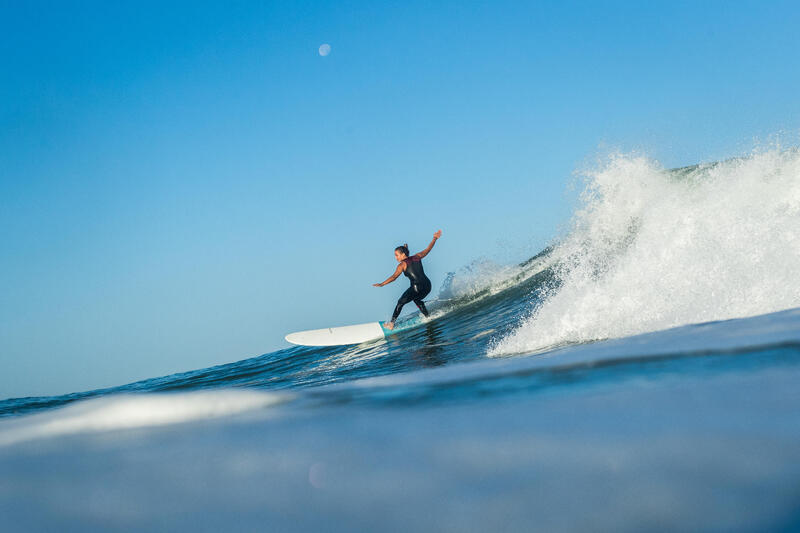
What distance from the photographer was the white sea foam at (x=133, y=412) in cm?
122

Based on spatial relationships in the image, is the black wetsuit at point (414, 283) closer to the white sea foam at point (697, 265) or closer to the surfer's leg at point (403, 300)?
the surfer's leg at point (403, 300)

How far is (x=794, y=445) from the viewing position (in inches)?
26.6

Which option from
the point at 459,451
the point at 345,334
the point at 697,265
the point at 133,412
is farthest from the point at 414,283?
Answer: the point at 459,451

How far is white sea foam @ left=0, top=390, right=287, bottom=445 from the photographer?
1219 mm

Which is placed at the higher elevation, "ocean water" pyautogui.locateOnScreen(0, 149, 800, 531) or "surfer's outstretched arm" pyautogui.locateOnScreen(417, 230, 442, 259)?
"surfer's outstretched arm" pyautogui.locateOnScreen(417, 230, 442, 259)

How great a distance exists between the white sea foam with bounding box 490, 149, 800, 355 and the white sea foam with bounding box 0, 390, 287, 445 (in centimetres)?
244

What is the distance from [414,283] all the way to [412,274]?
0.23m

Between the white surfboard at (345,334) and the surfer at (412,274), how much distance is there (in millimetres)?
335

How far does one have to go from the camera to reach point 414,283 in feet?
35.7

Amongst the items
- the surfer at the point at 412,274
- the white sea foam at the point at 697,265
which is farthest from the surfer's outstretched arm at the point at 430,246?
the white sea foam at the point at 697,265

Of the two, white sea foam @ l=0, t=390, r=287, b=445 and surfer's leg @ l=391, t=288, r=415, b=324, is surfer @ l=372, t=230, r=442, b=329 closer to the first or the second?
surfer's leg @ l=391, t=288, r=415, b=324

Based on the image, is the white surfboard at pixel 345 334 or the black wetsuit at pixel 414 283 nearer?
the black wetsuit at pixel 414 283

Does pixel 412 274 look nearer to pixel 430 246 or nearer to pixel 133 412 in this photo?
pixel 430 246

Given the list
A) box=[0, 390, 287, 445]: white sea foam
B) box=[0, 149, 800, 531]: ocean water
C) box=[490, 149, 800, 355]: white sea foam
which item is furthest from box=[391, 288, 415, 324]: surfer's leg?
box=[0, 390, 287, 445]: white sea foam
